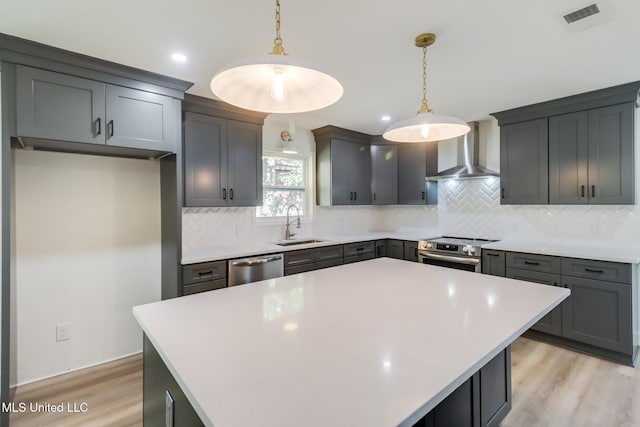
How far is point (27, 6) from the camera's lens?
5.37 ft

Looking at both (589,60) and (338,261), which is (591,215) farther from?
(338,261)

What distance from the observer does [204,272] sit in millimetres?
2752

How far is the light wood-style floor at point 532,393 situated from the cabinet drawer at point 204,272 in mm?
868

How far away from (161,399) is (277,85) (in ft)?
4.37

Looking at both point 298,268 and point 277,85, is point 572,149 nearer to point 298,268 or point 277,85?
point 298,268

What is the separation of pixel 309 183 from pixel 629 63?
3.26m

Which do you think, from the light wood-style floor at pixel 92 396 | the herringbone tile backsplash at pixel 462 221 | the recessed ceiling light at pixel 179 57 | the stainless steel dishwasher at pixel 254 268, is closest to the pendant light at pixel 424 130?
the recessed ceiling light at pixel 179 57

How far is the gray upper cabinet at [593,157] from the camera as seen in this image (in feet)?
9.27

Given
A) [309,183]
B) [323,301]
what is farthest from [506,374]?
[309,183]

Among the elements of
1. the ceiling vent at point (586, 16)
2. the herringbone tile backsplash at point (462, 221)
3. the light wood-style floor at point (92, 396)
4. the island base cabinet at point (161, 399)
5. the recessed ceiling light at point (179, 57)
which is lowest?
the light wood-style floor at point (92, 396)

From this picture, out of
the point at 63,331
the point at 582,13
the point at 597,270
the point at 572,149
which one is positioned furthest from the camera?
the point at 572,149

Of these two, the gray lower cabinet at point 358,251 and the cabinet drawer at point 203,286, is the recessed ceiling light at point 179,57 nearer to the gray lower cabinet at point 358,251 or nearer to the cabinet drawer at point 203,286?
the cabinet drawer at point 203,286

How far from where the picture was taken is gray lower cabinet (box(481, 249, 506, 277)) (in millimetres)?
3271

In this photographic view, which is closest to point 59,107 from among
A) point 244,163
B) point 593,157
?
point 244,163
